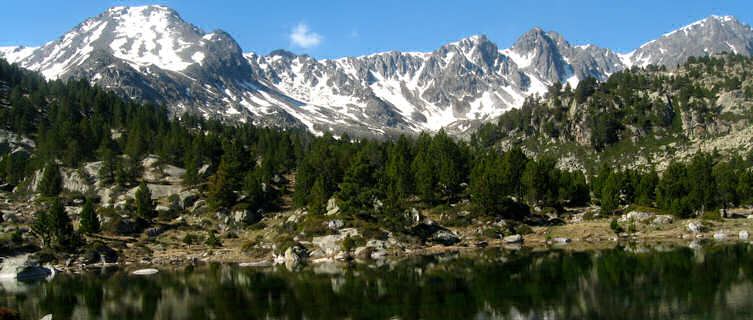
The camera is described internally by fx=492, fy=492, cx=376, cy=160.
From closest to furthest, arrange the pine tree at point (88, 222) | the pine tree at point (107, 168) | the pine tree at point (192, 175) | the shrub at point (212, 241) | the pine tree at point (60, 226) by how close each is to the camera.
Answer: the pine tree at point (60, 226) < the pine tree at point (88, 222) < the shrub at point (212, 241) < the pine tree at point (192, 175) < the pine tree at point (107, 168)

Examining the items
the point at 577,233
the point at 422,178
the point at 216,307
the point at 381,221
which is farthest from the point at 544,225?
the point at 216,307

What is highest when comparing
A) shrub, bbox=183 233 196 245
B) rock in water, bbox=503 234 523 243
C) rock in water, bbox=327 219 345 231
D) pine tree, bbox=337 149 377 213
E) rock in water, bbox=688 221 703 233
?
pine tree, bbox=337 149 377 213

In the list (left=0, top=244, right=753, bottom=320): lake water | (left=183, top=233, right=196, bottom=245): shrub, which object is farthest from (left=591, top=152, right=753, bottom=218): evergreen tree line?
(left=183, top=233, right=196, bottom=245): shrub

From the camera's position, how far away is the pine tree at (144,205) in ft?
342

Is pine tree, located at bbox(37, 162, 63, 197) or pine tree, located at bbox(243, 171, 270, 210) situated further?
pine tree, located at bbox(37, 162, 63, 197)

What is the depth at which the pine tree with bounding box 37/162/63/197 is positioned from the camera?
116m

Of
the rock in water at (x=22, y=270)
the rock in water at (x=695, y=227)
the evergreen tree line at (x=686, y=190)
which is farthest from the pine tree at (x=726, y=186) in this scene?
the rock in water at (x=22, y=270)

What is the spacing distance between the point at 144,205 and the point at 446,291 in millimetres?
80924

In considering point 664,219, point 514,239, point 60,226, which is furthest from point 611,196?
point 60,226

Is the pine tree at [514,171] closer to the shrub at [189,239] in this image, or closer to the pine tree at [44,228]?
the shrub at [189,239]

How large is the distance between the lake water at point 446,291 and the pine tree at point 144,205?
119 feet

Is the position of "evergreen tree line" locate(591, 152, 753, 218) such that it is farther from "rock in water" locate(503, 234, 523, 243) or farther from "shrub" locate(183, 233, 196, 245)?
"shrub" locate(183, 233, 196, 245)

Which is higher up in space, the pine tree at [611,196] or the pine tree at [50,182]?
the pine tree at [50,182]

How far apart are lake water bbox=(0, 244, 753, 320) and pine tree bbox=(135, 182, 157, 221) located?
119 feet
